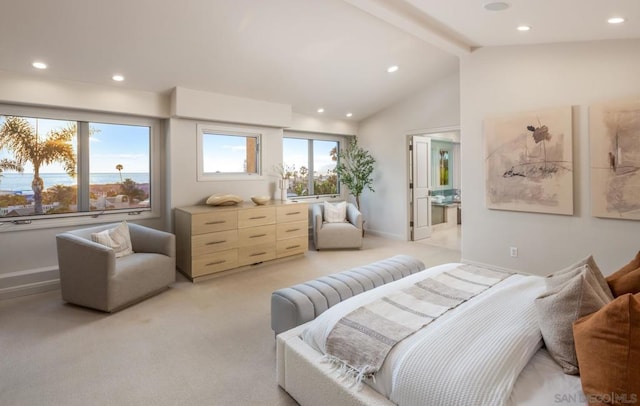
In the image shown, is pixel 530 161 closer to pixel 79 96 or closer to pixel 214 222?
pixel 214 222

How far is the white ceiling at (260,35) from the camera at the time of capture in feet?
9.48

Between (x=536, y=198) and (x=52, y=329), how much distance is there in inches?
199

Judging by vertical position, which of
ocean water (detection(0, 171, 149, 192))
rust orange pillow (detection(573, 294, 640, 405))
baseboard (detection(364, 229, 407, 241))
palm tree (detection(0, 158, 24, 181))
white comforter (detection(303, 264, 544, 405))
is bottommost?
baseboard (detection(364, 229, 407, 241))

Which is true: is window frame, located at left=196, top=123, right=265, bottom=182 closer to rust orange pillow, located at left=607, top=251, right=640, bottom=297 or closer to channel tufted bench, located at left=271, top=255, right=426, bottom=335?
channel tufted bench, located at left=271, top=255, right=426, bottom=335

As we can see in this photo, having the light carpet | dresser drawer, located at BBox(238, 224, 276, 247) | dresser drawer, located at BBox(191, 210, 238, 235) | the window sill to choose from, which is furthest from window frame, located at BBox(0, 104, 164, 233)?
dresser drawer, located at BBox(238, 224, 276, 247)

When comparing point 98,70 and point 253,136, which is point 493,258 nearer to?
point 253,136

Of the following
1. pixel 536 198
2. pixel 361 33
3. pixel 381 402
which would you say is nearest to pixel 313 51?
pixel 361 33

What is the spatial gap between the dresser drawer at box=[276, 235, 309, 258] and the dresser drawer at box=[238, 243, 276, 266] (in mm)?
112

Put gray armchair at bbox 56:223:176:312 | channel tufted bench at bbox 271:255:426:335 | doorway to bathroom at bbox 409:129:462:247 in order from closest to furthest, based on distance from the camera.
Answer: channel tufted bench at bbox 271:255:426:335, gray armchair at bbox 56:223:176:312, doorway to bathroom at bbox 409:129:462:247

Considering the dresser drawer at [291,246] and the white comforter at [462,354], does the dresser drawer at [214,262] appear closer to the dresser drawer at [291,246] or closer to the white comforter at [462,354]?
the dresser drawer at [291,246]

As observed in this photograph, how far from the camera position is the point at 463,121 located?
4.40 metres

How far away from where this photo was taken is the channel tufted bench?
7.56 ft

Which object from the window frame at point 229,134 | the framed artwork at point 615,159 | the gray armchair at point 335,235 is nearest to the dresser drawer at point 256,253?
the gray armchair at point 335,235

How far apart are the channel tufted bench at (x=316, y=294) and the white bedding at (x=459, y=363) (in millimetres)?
391
